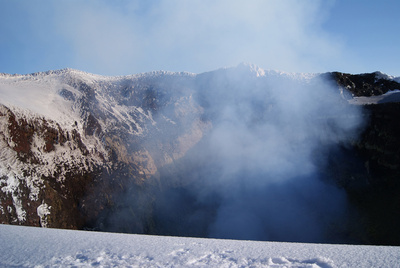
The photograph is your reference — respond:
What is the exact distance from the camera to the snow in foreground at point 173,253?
8.30 ft

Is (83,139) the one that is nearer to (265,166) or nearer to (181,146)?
(181,146)

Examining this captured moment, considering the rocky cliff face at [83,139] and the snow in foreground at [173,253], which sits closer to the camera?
the snow in foreground at [173,253]

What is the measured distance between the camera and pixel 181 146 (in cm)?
1759

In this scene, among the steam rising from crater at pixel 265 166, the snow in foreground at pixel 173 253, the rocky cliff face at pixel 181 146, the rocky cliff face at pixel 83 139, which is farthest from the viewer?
the steam rising from crater at pixel 265 166

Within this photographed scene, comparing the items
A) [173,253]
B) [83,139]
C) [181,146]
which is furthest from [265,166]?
[173,253]

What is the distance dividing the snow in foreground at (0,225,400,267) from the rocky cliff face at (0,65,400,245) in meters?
9.71

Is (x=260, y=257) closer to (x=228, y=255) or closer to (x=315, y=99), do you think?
(x=228, y=255)

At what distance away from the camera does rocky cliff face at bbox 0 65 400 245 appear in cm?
1250

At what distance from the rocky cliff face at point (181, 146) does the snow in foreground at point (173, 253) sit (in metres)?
9.71

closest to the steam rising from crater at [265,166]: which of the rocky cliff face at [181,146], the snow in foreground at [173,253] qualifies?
the rocky cliff face at [181,146]

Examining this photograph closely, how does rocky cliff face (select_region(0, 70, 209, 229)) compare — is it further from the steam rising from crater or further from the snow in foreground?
the snow in foreground

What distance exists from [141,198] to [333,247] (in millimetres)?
13380

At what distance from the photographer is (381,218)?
472 inches

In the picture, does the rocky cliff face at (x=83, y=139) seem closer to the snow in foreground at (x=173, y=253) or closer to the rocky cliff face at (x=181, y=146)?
the rocky cliff face at (x=181, y=146)
